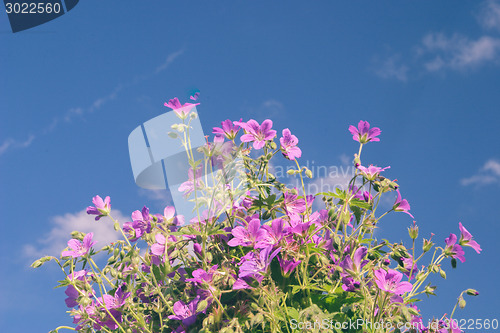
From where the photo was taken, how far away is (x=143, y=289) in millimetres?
2293

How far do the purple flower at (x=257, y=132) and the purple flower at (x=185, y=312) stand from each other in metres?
0.74

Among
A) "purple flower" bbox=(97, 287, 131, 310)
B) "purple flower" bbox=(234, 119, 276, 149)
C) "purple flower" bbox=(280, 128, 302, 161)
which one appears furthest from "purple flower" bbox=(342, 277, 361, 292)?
"purple flower" bbox=(97, 287, 131, 310)

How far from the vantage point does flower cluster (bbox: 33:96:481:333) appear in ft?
6.06

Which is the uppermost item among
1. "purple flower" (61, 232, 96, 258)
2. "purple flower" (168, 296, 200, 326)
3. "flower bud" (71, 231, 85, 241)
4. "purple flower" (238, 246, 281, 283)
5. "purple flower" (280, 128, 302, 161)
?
"purple flower" (280, 128, 302, 161)

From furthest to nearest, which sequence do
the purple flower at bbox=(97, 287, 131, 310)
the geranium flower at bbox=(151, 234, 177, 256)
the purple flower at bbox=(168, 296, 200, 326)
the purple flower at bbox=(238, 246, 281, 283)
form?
the purple flower at bbox=(97, 287, 131, 310)
the geranium flower at bbox=(151, 234, 177, 256)
the purple flower at bbox=(168, 296, 200, 326)
the purple flower at bbox=(238, 246, 281, 283)

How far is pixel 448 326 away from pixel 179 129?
1665mm

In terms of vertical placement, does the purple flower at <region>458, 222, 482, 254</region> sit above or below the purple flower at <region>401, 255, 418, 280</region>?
above

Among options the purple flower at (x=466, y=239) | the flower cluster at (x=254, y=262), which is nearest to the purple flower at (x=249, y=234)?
the flower cluster at (x=254, y=262)

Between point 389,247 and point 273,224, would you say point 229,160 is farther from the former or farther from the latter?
point 389,247

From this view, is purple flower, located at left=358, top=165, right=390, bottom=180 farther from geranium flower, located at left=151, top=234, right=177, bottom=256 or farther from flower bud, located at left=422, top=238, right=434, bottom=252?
geranium flower, located at left=151, top=234, right=177, bottom=256

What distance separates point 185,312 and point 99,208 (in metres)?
0.68

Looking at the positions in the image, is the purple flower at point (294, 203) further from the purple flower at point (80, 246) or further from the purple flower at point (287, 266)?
the purple flower at point (80, 246)

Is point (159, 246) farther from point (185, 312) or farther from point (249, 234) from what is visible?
point (249, 234)

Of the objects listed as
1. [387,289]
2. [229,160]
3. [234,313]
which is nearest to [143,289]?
[234,313]
